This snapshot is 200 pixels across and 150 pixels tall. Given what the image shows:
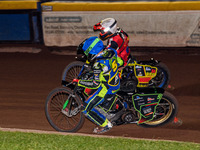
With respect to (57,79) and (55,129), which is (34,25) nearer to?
(57,79)

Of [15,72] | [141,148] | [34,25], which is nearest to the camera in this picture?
[141,148]

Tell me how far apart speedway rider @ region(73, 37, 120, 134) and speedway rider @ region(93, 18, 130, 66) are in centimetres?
70

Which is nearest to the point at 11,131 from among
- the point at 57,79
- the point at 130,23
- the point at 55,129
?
the point at 55,129

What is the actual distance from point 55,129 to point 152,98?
186 centimetres

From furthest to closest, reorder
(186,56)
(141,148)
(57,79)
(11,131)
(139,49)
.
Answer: (139,49)
(186,56)
(57,79)
(11,131)
(141,148)

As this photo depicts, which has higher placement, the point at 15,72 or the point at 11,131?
the point at 11,131

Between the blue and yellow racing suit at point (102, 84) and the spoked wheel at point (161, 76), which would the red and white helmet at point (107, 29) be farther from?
the spoked wheel at point (161, 76)

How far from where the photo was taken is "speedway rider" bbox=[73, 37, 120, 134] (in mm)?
6492

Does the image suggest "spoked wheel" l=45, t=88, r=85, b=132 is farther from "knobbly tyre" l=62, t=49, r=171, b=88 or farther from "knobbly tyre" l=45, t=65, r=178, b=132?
"knobbly tyre" l=62, t=49, r=171, b=88

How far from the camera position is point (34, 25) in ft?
49.2

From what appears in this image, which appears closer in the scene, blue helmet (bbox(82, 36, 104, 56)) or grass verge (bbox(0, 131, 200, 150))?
grass verge (bbox(0, 131, 200, 150))

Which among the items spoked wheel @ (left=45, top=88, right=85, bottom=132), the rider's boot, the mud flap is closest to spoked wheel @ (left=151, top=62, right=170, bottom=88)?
the mud flap

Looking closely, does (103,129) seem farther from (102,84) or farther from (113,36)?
(113,36)

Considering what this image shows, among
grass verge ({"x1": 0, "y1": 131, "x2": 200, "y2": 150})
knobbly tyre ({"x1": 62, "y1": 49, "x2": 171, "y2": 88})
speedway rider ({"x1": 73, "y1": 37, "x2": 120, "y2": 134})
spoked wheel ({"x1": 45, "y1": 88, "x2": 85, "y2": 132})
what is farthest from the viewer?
knobbly tyre ({"x1": 62, "y1": 49, "x2": 171, "y2": 88})
